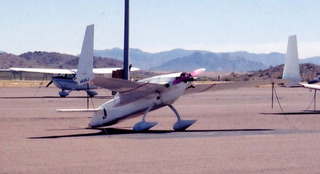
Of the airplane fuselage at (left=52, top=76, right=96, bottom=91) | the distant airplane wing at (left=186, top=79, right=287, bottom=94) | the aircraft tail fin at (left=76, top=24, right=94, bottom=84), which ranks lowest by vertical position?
the airplane fuselage at (left=52, top=76, right=96, bottom=91)

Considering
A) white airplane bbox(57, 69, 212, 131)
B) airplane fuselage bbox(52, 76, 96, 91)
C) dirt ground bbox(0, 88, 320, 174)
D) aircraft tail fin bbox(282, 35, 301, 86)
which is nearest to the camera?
dirt ground bbox(0, 88, 320, 174)

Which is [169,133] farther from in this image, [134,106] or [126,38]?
[126,38]

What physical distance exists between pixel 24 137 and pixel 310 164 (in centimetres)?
910

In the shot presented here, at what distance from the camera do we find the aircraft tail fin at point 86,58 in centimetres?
2655

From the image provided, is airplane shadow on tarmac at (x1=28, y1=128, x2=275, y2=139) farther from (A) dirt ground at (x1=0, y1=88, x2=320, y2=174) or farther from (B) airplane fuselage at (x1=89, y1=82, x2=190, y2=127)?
(B) airplane fuselage at (x1=89, y1=82, x2=190, y2=127)

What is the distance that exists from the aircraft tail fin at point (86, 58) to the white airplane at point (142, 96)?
134 inches

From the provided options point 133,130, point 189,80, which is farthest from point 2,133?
point 189,80

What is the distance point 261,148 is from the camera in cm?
1603

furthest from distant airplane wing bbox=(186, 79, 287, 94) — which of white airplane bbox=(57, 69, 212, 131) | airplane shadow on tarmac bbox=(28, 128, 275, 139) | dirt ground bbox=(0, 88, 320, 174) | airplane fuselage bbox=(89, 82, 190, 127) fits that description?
airplane shadow on tarmac bbox=(28, 128, 275, 139)

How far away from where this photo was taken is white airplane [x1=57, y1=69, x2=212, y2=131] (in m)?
21.6

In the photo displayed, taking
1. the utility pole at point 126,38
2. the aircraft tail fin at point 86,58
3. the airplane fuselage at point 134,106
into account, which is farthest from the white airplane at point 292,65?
the airplane fuselage at point 134,106

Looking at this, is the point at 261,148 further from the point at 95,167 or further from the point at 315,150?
the point at 95,167

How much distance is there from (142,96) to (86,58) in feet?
17.4

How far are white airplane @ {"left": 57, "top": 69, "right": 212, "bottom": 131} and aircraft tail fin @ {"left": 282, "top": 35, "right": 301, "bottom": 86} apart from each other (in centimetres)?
1141
